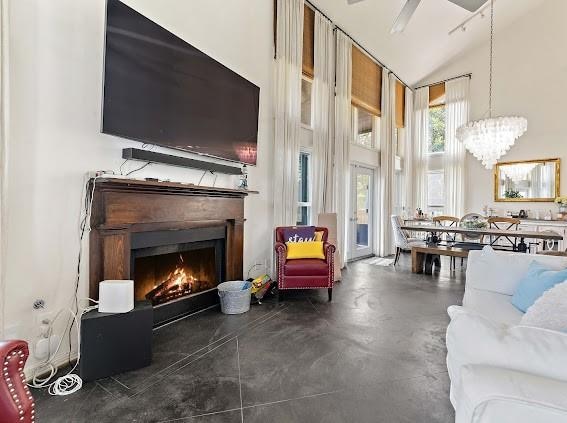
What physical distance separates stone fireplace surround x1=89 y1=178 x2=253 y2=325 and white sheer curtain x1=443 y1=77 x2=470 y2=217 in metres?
6.08

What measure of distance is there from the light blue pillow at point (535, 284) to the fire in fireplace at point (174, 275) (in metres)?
2.87

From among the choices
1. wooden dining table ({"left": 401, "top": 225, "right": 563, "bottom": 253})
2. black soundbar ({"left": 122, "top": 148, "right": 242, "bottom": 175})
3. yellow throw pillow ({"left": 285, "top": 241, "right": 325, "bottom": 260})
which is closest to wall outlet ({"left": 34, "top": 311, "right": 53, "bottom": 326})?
black soundbar ({"left": 122, "top": 148, "right": 242, "bottom": 175})

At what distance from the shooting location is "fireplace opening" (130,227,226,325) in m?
Result: 2.84

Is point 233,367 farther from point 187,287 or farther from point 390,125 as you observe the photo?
point 390,125

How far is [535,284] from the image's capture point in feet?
6.49

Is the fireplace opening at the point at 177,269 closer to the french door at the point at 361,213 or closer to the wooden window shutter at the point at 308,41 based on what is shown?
the wooden window shutter at the point at 308,41

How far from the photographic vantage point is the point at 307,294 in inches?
160

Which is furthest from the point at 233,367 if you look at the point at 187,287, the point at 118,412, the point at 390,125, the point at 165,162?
the point at 390,125

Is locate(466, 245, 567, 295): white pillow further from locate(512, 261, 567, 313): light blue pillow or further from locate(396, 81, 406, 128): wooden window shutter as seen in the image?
locate(396, 81, 406, 128): wooden window shutter

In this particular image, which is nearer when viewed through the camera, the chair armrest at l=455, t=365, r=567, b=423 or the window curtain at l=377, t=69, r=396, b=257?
the chair armrest at l=455, t=365, r=567, b=423

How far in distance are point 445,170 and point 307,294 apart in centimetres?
577

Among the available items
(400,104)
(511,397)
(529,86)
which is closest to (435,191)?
(400,104)

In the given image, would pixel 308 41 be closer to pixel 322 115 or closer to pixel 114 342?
pixel 322 115

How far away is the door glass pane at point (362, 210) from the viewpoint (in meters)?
6.66
